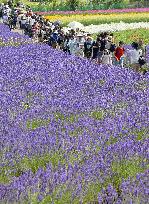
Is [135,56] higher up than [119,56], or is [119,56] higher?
[135,56]

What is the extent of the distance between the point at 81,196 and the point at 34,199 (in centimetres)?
48

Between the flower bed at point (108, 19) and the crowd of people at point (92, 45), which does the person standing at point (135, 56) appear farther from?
the flower bed at point (108, 19)

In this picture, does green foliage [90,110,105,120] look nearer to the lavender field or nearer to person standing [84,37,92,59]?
the lavender field

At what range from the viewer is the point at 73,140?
709 centimetres

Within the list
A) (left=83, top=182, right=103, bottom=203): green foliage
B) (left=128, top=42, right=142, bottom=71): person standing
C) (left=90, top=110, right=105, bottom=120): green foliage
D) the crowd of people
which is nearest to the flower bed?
the crowd of people

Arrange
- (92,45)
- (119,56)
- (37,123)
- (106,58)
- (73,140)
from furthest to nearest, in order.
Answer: (92,45), (119,56), (106,58), (37,123), (73,140)

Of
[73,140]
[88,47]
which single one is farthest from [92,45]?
[73,140]

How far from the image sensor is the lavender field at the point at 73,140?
5555mm

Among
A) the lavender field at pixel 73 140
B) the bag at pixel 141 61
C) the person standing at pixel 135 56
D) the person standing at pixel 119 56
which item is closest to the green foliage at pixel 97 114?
the lavender field at pixel 73 140

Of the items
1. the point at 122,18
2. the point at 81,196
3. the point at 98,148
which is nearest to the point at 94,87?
the point at 98,148

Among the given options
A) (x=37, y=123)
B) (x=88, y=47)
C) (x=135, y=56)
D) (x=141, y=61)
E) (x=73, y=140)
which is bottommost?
(x=88, y=47)

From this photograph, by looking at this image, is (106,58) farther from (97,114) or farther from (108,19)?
(108,19)

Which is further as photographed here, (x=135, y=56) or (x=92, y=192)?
(x=135, y=56)

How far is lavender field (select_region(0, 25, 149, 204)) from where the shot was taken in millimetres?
5555
